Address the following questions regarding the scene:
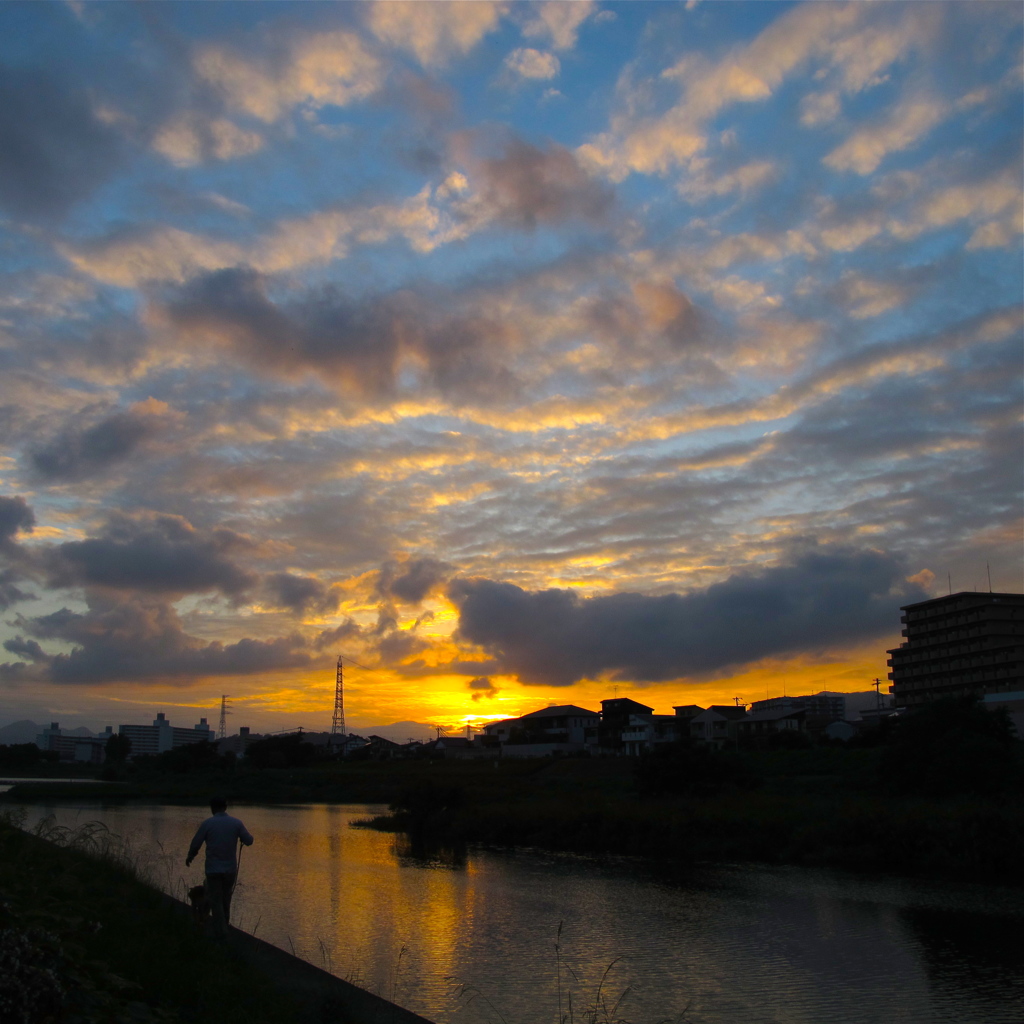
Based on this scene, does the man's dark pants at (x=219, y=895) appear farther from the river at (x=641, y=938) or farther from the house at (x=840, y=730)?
the house at (x=840, y=730)

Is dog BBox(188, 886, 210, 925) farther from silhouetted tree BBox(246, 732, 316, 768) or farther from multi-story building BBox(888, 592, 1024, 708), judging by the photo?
silhouetted tree BBox(246, 732, 316, 768)

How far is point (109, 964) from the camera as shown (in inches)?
320

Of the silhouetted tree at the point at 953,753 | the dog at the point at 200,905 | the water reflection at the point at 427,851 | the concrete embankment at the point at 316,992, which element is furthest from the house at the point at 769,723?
the concrete embankment at the point at 316,992

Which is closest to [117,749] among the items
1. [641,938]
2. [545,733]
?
[545,733]

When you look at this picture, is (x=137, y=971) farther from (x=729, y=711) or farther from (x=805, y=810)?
(x=729, y=711)

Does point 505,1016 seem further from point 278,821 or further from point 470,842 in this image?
point 278,821

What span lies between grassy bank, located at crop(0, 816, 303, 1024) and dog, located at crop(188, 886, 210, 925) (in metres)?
0.15

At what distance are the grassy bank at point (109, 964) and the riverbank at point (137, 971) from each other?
0.04 ft

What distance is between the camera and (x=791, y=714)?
9319 cm

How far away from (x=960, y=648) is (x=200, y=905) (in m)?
93.9

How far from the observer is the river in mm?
13055

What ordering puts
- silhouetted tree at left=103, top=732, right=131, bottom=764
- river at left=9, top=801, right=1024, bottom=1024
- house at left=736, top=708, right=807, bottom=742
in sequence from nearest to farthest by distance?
river at left=9, top=801, right=1024, bottom=1024 < house at left=736, top=708, right=807, bottom=742 < silhouetted tree at left=103, top=732, right=131, bottom=764

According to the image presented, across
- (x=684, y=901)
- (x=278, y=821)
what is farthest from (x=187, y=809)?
(x=684, y=901)

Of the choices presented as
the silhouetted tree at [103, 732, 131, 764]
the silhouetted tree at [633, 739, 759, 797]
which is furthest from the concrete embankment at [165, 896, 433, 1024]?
the silhouetted tree at [103, 732, 131, 764]
